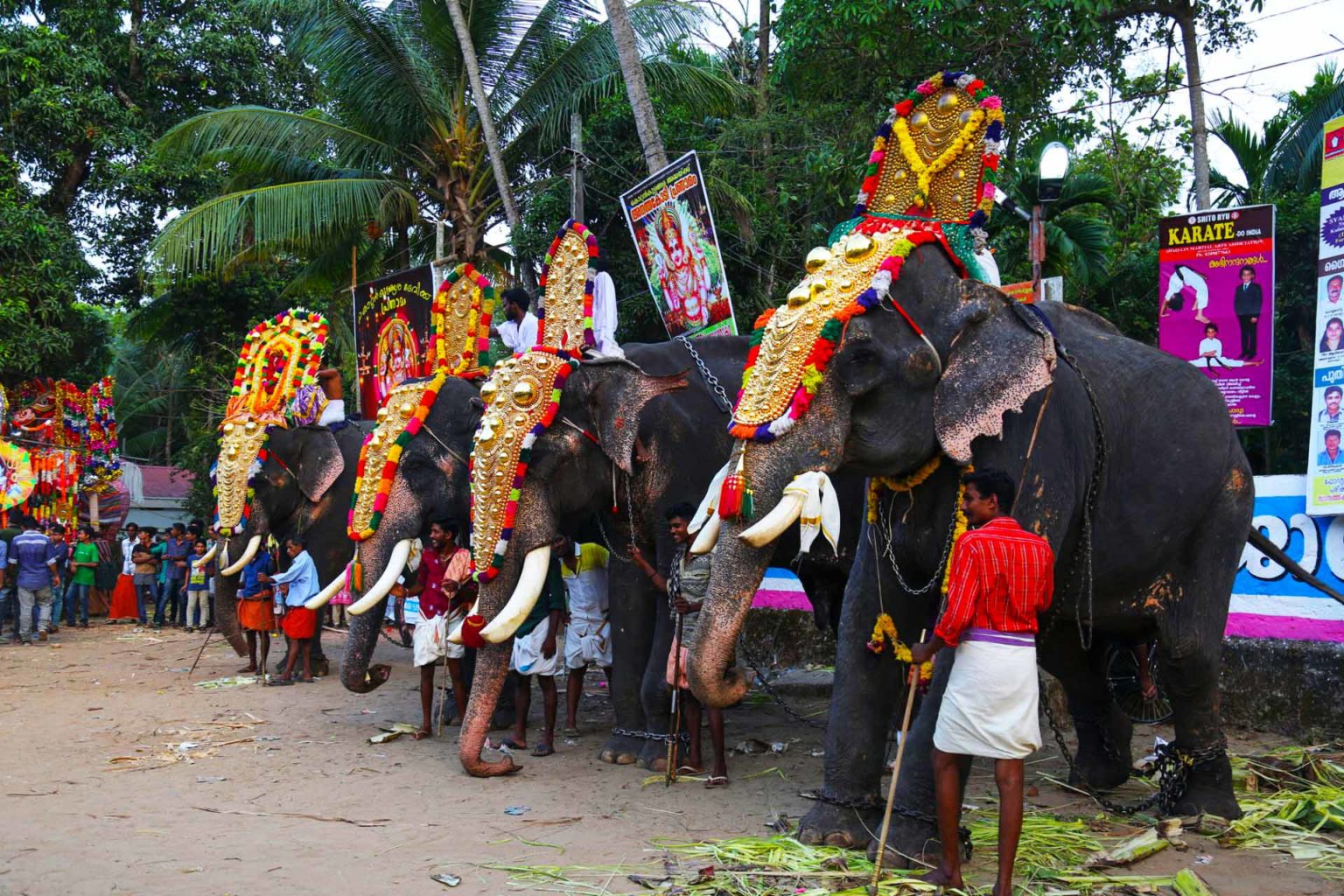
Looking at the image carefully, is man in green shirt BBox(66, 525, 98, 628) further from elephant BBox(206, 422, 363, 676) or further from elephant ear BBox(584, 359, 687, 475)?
elephant ear BBox(584, 359, 687, 475)

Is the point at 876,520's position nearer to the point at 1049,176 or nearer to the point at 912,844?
the point at 912,844

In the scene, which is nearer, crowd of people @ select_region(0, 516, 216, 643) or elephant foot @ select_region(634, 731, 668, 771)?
elephant foot @ select_region(634, 731, 668, 771)

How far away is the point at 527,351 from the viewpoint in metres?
6.98

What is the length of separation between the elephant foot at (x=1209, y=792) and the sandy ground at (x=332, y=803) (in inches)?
13.1

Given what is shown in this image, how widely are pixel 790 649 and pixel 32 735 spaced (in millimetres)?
5692

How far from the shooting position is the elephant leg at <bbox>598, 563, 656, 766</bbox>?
6.91 m

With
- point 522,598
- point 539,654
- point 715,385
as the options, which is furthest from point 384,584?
point 715,385

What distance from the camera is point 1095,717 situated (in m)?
5.89

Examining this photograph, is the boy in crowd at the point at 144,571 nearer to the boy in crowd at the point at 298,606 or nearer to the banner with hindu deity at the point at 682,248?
the boy in crowd at the point at 298,606

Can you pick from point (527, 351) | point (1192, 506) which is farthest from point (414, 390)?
point (1192, 506)

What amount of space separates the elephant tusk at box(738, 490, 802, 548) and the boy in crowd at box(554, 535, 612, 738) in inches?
144

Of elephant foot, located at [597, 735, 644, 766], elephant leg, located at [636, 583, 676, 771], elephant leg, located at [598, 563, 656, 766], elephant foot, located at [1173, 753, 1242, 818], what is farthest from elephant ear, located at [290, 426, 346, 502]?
elephant foot, located at [1173, 753, 1242, 818]

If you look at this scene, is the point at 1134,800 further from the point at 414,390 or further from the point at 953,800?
the point at 414,390

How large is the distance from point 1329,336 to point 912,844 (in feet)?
16.3
